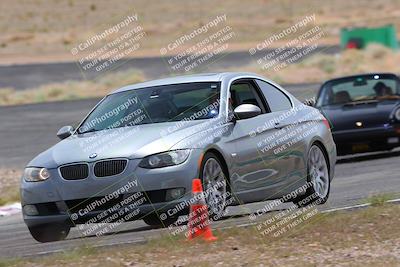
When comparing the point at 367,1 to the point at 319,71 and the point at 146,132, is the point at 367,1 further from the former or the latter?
the point at 146,132

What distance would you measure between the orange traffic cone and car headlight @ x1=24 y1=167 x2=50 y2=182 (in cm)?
148

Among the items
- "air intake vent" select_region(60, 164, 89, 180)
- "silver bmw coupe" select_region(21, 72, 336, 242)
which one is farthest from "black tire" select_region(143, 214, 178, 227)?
"air intake vent" select_region(60, 164, 89, 180)

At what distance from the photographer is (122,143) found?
33.0ft

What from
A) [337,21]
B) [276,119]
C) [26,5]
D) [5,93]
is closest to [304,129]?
[276,119]

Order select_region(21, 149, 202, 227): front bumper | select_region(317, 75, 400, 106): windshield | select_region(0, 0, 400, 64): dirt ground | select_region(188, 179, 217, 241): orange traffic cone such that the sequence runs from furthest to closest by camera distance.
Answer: select_region(0, 0, 400, 64): dirt ground → select_region(317, 75, 400, 106): windshield → select_region(21, 149, 202, 227): front bumper → select_region(188, 179, 217, 241): orange traffic cone

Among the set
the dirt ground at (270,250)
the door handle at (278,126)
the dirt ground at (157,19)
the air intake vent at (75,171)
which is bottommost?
the dirt ground at (157,19)

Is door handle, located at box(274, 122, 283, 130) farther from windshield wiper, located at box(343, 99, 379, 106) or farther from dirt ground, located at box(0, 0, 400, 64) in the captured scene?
dirt ground, located at box(0, 0, 400, 64)

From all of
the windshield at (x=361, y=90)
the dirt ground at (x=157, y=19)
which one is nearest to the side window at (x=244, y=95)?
the windshield at (x=361, y=90)

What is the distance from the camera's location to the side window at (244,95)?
11570mm

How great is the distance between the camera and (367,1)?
97.6 m

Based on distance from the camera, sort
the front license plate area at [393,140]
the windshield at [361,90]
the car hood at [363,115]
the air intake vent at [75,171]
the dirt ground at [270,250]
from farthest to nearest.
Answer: the windshield at [361,90] → the car hood at [363,115] → the front license plate area at [393,140] → the air intake vent at [75,171] → the dirt ground at [270,250]

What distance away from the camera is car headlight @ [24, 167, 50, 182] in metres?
10.1

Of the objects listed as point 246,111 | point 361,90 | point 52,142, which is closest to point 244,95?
point 246,111

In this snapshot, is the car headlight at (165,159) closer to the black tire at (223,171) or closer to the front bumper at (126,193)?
the front bumper at (126,193)
